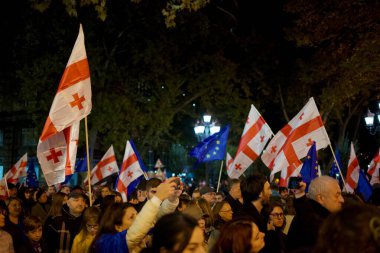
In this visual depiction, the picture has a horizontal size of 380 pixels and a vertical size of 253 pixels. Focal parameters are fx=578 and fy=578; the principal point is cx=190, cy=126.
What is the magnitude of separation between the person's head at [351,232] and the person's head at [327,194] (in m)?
2.62

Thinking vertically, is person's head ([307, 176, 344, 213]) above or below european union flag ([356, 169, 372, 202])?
above

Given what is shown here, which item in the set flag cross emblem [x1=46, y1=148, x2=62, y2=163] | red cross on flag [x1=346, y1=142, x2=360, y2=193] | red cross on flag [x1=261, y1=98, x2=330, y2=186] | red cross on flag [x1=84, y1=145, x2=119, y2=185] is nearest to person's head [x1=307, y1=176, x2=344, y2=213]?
flag cross emblem [x1=46, y1=148, x2=62, y2=163]

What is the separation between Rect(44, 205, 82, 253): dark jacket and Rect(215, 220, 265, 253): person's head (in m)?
3.88

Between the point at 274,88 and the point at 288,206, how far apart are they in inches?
743

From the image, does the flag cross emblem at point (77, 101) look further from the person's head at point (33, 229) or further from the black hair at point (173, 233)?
the black hair at point (173, 233)

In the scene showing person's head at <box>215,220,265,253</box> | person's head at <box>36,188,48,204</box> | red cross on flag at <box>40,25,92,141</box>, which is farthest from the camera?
person's head at <box>36,188,48,204</box>

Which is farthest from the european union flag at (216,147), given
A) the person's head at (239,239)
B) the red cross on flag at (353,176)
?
the person's head at (239,239)

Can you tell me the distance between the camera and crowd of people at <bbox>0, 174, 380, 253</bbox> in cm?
271

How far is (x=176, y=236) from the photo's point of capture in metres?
3.46

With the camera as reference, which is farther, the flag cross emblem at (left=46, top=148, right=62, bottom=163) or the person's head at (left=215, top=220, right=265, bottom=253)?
the flag cross emblem at (left=46, top=148, right=62, bottom=163)

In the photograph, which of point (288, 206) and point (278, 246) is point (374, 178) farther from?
point (278, 246)

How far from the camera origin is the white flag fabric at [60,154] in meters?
8.77

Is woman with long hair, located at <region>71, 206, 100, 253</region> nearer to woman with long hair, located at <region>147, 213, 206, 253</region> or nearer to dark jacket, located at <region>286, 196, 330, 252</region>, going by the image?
dark jacket, located at <region>286, 196, 330, 252</region>

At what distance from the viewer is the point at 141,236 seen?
430 centimetres
